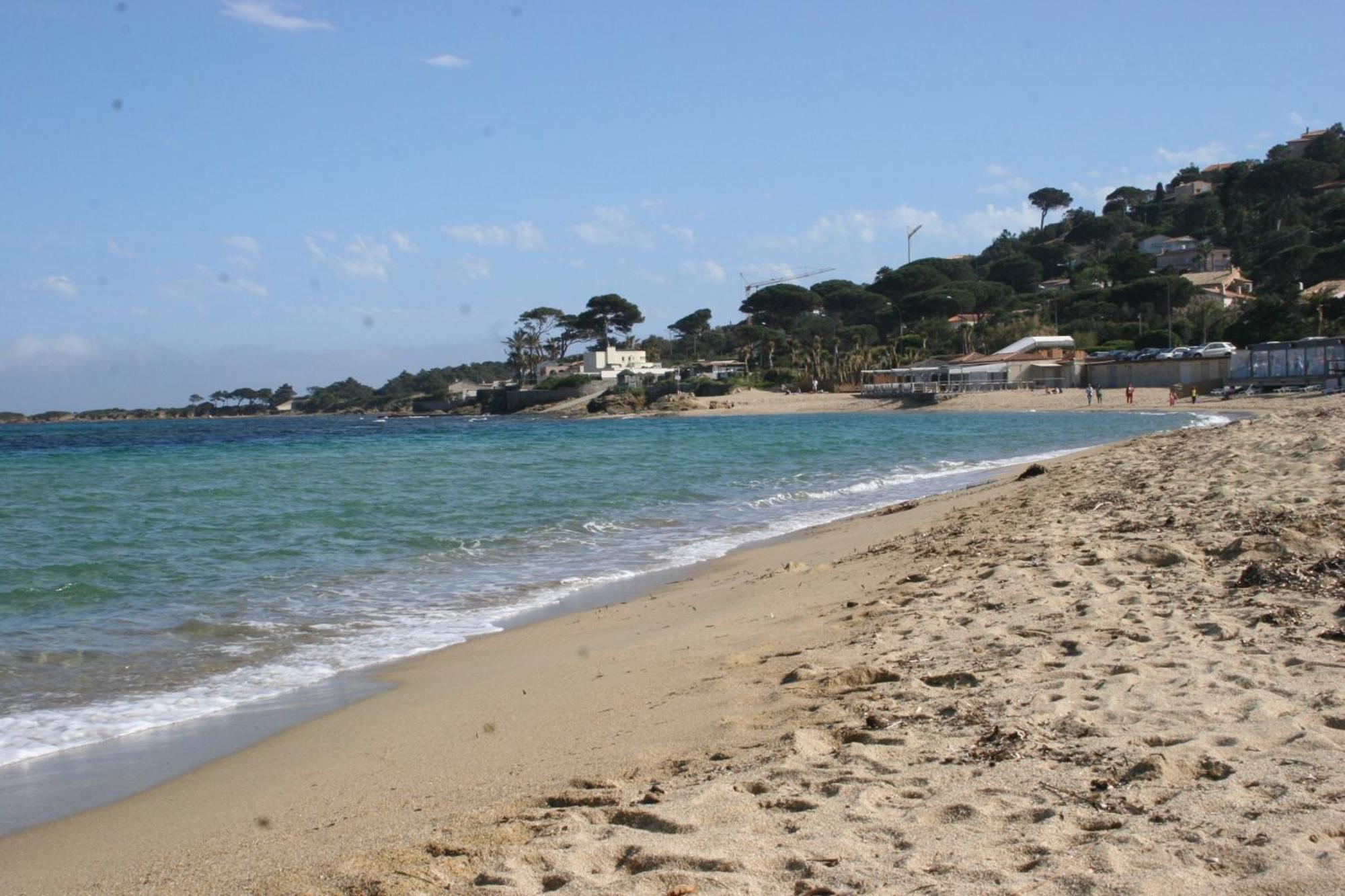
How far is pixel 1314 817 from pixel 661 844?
1893 mm

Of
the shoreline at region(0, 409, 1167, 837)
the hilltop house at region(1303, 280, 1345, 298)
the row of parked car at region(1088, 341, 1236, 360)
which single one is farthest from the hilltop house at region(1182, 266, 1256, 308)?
the shoreline at region(0, 409, 1167, 837)

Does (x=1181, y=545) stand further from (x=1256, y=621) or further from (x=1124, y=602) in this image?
(x=1256, y=621)

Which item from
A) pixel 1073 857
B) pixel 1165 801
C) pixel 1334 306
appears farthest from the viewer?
pixel 1334 306

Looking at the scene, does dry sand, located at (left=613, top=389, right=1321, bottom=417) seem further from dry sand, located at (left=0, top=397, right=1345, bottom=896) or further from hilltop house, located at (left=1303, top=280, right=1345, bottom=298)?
dry sand, located at (left=0, top=397, right=1345, bottom=896)

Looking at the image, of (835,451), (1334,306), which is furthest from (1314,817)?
(1334,306)

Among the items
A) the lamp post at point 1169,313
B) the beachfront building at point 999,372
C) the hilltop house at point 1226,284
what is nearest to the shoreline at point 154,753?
the beachfront building at point 999,372

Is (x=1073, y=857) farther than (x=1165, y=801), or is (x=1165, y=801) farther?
(x=1165, y=801)

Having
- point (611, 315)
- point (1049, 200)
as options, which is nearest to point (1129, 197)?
point (1049, 200)

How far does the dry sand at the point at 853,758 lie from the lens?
302cm

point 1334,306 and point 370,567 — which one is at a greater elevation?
point 1334,306

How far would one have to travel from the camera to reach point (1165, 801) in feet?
10.4

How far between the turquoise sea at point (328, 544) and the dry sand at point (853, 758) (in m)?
1.46

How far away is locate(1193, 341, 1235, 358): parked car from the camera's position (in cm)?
5744

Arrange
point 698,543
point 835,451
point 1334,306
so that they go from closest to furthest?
1. point 698,543
2. point 835,451
3. point 1334,306
